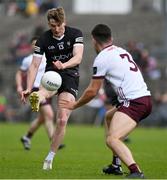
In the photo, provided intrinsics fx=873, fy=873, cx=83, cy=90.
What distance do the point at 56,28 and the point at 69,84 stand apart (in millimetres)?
1085

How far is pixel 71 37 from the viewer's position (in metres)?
15.5

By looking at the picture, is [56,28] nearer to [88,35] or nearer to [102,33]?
[102,33]

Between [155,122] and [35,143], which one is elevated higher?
[35,143]

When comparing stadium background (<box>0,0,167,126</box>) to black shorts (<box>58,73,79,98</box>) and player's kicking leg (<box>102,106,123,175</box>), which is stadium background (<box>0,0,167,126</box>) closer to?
black shorts (<box>58,73,79,98</box>)

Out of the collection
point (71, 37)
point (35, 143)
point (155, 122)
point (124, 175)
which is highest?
point (71, 37)

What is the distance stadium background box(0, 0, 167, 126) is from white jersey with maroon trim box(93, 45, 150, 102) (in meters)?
18.3

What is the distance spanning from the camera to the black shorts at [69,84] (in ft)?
50.7

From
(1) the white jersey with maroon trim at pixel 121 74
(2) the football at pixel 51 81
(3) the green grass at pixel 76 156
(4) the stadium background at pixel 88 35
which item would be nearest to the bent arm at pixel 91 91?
(1) the white jersey with maroon trim at pixel 121 74

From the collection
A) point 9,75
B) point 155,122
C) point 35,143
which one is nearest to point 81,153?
point 35,143

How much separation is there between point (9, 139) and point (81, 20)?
61.8ft

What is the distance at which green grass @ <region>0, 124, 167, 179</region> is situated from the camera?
14009 mm

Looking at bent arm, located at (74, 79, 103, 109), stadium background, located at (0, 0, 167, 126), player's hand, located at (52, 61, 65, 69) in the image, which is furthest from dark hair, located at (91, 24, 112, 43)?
stadium background, located at (0, 0, 167, 126)

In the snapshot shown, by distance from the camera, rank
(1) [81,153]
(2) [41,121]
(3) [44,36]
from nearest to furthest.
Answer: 1. (3) [44,36]
2. (1) [81,153]
3. (2) [41,121]

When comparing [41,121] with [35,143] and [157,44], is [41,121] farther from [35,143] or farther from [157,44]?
[157,44]
